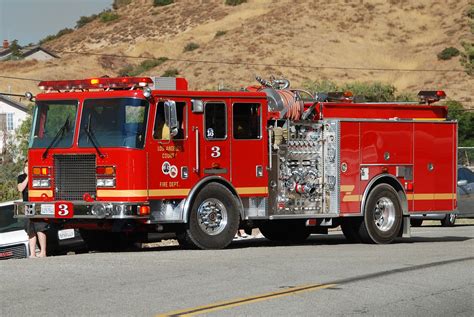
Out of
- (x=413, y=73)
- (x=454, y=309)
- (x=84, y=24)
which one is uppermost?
(x=84, y=24)

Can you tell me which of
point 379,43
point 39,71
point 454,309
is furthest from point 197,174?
point 379,43

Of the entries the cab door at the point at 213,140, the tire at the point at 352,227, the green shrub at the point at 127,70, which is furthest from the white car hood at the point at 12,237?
the green shrub at the point at 127,70

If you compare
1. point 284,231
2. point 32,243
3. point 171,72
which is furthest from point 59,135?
point 171,72

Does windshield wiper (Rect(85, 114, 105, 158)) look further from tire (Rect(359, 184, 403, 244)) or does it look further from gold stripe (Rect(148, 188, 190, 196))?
tire (Rect(359, 184, 403, 244))

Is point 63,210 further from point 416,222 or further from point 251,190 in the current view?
point 416,222

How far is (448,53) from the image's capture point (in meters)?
89.2

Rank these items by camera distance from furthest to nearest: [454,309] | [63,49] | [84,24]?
[84,24]
[63,49]
[454,309]

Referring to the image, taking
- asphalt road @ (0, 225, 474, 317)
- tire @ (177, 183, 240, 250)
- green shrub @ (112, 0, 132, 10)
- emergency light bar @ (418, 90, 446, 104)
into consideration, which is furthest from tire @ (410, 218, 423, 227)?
green shrub @ (112, 0, 132, 10)

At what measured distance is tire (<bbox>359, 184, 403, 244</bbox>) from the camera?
17812 mm

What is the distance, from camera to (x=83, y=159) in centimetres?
1525

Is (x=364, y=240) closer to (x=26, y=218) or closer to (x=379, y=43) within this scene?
(x=26, y=218)

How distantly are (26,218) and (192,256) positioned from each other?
2.87 meters

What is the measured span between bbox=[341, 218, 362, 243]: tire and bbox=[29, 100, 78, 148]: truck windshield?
5430 millimetres

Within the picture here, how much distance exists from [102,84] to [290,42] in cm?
7918
